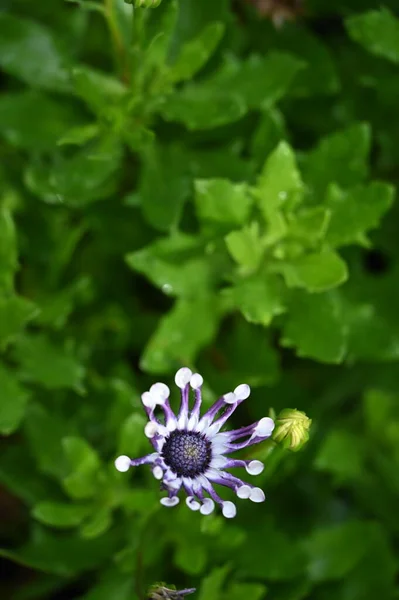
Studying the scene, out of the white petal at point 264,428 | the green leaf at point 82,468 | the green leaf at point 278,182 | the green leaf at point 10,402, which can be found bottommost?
the green leaf at point 82,468

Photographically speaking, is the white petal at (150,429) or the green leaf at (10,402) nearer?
the white petal at (150,429)

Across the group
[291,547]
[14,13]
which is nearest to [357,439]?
[291,547]

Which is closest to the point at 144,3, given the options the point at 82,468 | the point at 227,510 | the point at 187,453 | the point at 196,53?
the point at 196,53

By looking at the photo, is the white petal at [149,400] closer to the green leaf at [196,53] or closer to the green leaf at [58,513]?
the green leaf at [58,513]

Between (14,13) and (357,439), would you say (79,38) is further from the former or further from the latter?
(357,439)

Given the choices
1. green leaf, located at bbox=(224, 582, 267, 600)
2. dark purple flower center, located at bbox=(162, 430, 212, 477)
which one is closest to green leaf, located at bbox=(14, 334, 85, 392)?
green leaf, located at bbox=(224, 582, 267, 600)

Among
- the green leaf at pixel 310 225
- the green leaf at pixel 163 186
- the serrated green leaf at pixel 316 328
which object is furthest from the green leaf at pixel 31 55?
the serrated green leaf at pixel 316 328

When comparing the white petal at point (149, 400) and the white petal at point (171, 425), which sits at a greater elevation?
the white petal at point (149, 400)

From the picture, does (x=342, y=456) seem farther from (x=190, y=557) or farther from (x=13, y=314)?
(x=13, y=314)
